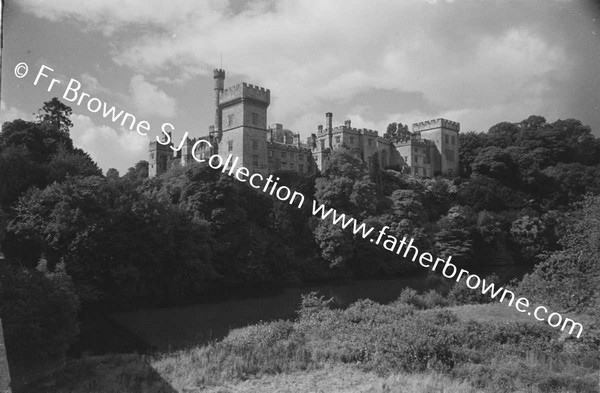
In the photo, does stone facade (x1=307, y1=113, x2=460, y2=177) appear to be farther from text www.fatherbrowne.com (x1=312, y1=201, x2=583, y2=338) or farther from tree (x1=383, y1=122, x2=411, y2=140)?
text www.fatherbrowne.com (x1=312, y1=201, x2=583, y2=338)

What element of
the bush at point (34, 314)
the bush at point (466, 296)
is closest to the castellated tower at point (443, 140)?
the bush at point (466, 296)

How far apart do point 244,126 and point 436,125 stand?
25801 millimetres

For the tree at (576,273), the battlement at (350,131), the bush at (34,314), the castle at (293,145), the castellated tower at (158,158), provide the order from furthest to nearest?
the battlement at (350,131), the castellated tower at (158,158), the castle at (293,145), the bush at (34,314), the tree at (576,273)

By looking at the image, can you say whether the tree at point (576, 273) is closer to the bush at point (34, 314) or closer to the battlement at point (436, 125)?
the bush at point (34, 314)

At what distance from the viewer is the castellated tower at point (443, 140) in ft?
112

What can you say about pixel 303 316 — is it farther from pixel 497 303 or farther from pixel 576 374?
pixel 576 374

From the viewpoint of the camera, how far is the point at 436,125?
3991 cm

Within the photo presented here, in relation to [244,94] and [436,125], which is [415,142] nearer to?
[436,125]

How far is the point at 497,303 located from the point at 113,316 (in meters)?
13.2

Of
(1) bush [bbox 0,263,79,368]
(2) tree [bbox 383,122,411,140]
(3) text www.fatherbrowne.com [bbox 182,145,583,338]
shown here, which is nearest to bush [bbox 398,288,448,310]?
(3) text www.fatherbrowne.com [bbox 182,145,583,338]

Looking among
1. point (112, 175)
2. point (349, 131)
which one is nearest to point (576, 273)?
point (112, 175)

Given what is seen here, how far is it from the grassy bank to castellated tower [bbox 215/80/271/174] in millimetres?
7788

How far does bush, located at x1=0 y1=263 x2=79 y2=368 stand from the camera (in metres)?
9.86

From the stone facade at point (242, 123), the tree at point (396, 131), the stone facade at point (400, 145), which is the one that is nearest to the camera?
the stone facade at point (242, 123)
